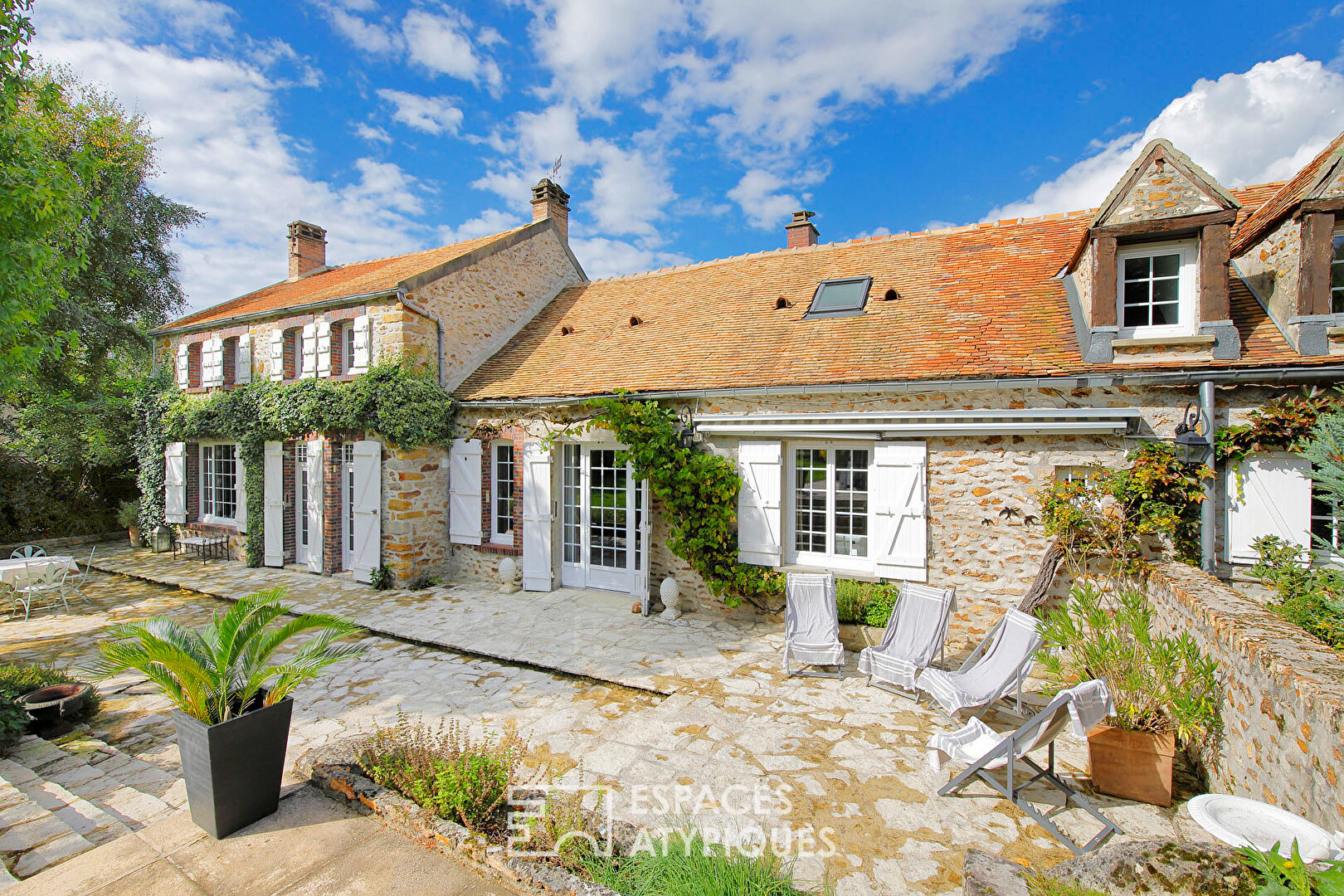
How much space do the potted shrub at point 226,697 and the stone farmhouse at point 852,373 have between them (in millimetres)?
5197

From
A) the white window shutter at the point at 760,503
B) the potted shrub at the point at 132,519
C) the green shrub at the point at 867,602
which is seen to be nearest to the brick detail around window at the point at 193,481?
the potted shrub at the point at 132,519

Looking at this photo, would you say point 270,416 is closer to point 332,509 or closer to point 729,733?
point 332,509

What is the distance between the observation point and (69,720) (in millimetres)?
5383

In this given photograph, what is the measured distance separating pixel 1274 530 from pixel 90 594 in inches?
652

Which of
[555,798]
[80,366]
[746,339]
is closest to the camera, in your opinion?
[555,798]

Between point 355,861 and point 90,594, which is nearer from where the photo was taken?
point 355,861

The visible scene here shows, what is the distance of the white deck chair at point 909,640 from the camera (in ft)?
19.0

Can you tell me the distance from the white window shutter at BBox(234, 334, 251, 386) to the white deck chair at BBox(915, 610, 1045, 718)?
43.3 feet

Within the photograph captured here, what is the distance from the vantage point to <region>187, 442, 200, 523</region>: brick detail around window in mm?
13102

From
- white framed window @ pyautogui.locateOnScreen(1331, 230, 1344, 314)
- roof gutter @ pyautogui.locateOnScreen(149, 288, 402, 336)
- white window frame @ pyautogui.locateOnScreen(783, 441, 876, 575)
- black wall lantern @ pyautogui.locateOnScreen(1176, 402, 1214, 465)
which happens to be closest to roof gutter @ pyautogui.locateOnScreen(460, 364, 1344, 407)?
black wall lantern @ pyautogui.locateOnScreen(1176, 402, 1214, 465)

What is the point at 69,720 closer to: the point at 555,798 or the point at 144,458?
the point at 555,798

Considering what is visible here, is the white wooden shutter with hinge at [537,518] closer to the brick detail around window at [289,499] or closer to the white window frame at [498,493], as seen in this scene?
the white window frame at [498,493]

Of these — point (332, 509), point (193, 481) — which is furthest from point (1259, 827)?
point (193, 481)

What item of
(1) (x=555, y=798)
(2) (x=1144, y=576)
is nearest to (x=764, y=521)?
(2) (x=1144, y=576)
